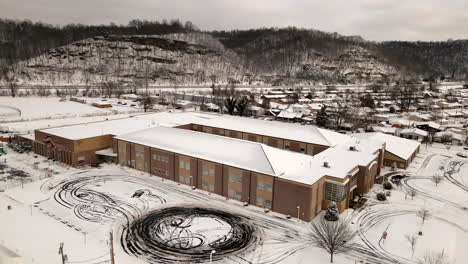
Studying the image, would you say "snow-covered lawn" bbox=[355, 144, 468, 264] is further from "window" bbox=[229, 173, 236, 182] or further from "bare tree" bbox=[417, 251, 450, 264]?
"window" bbox=[229, 173, 236, 182]

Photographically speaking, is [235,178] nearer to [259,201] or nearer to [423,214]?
[259,201]

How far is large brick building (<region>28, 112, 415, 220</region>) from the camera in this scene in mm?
26750

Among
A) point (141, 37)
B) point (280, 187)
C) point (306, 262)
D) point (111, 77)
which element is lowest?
point (306, 262)

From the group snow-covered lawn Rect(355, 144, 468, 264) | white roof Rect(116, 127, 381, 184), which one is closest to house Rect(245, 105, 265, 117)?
white roof Rect(116, 127, 381, 184)

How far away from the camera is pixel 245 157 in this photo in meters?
29.9

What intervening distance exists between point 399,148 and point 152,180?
104 ft

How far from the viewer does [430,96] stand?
11144cm

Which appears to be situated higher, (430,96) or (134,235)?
(430,96)

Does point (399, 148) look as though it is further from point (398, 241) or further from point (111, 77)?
point (111, 77)

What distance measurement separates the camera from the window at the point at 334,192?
26.6m

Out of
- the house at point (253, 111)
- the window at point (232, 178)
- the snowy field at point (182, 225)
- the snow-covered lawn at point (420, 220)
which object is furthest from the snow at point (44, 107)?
the snow-covered lawn at point (420, 220)

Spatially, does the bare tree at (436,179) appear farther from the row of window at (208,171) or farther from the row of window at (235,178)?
A: the row of window at (208,171)

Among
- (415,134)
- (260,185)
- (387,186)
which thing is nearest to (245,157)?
(260,185)

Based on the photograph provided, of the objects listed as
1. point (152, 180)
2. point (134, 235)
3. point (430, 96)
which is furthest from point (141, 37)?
point (134, 235)
